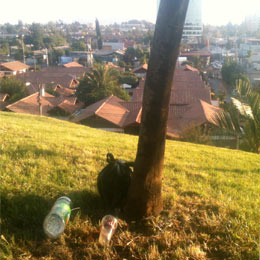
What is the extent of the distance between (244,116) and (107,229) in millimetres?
3756

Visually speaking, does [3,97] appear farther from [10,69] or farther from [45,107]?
[10,69]

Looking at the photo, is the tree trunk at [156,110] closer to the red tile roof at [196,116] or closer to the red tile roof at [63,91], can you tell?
the red tile roof at [196,116]

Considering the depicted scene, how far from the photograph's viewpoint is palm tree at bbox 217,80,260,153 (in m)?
4.93

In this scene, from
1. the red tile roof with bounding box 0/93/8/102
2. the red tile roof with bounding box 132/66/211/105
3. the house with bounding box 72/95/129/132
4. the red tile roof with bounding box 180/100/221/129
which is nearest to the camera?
the red tile roof with bounding box 180/100/221/129

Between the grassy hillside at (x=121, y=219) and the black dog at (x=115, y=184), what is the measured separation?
0.15 m

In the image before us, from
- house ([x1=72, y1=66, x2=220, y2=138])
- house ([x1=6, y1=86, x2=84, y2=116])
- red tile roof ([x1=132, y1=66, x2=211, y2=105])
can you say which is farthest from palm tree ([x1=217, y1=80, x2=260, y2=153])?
house ([x1=6, y1=86, x2=84, y2=116])

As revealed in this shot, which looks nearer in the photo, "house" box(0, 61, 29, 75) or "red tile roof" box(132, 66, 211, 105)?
"red tile roof" box(132, 66, 211, 105)

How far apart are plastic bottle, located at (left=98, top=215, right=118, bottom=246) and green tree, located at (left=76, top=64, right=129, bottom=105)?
22695 mm

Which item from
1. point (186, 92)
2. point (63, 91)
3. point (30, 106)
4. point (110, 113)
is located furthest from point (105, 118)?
point (63, 91)

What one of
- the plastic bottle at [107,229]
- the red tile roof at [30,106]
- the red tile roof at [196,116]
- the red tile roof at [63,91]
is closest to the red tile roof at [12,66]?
the red tile roof at [63,91]

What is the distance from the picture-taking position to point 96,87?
25297 mm

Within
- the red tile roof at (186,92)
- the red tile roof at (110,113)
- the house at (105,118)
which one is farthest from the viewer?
the red tile roof at (186,92)

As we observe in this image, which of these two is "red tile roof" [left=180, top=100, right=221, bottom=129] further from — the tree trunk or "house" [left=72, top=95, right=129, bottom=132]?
the tree trunk

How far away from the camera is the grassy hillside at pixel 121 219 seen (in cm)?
226
